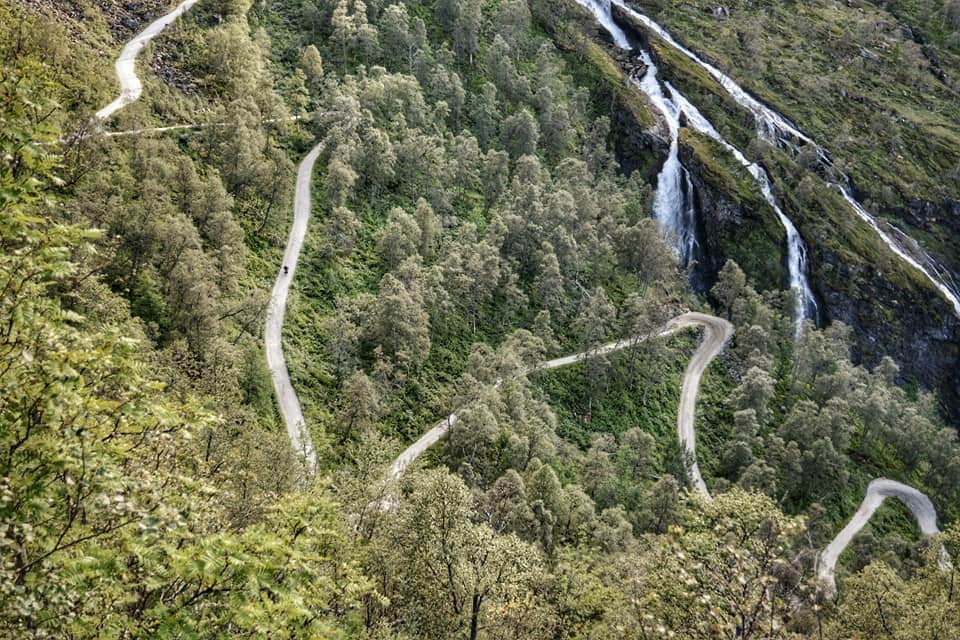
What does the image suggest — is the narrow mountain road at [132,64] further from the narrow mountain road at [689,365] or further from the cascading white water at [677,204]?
the cascading white water at [677,204]

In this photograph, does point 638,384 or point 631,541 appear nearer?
point 631,541

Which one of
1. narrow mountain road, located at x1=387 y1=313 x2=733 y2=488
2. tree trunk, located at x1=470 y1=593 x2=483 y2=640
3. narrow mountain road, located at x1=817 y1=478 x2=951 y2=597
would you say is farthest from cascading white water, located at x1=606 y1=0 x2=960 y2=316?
tree trunk, located at x1=470 y1=593 x2=483 y2=640

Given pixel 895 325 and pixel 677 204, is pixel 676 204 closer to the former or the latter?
pixel 677 204

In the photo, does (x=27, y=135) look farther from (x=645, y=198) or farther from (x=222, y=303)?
(x=645, y=198)

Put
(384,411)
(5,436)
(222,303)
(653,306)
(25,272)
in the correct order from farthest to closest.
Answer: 1. (653,306)
2. (384,411)
3. (222,303)
4. (25,272)
5. (5,436)

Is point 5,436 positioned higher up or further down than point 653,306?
higher up

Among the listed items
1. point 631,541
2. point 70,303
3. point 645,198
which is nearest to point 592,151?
point 645,198

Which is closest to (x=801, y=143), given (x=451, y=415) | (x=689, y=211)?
(x=689, y=211)

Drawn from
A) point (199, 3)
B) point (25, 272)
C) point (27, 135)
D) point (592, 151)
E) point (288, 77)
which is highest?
point (27, 135)
